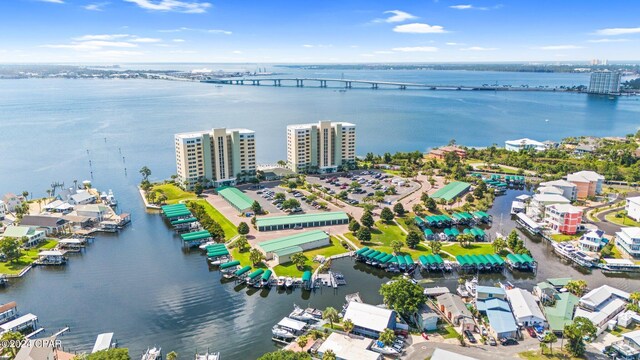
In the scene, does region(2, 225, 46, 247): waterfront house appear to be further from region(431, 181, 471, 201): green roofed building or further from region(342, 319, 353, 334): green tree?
region(431, 181, 471, 201): green roofed building

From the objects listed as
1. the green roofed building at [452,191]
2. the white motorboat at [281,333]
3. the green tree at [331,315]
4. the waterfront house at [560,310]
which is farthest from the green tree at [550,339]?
the green roofed building at [452,191]

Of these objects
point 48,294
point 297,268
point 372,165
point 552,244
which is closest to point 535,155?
point 372,165

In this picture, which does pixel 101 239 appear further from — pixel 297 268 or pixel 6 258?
pixel 297 268

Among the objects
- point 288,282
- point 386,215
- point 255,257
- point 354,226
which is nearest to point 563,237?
point 386,215

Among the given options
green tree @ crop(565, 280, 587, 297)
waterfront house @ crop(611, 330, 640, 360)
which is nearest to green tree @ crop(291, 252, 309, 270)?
green tree @ crop(565, 280, 587, 297)

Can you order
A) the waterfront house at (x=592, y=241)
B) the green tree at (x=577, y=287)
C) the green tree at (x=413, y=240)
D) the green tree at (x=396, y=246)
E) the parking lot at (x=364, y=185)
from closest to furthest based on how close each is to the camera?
the green tree at (x=577, y=287)
the green tree at (x=396, y=246)
the waterfront house at (x=592, y=241)
the green tree at (x=413, y=240)
the parking lot at (x=364, y=185)

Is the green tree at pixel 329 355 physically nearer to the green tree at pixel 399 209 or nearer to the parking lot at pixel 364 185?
the green tree at pixel 399 209
